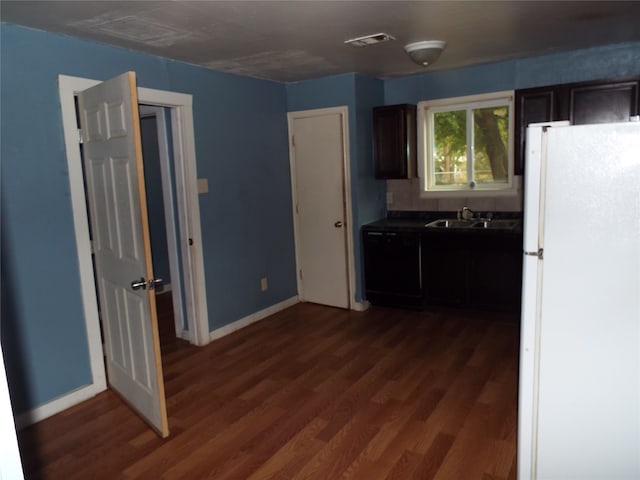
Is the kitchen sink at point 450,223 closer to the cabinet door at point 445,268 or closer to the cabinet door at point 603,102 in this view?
the cabinet door at point 445,268

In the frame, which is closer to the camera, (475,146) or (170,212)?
(170,212)

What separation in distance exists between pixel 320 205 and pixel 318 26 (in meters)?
2.14

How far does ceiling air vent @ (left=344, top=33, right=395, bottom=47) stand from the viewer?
3.20 m

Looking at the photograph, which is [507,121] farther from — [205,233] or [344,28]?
[205,233]

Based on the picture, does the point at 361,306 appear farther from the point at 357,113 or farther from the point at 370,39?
the point at 370,39

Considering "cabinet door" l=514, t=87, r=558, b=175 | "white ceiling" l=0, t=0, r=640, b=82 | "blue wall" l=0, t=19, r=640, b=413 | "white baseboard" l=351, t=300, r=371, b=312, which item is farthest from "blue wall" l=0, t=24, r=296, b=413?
"cabinet door" l=514, t=87, r=558, b=175

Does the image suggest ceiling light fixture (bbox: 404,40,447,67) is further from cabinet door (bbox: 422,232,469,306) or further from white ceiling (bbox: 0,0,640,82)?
cabinet door (bbox: 422,232,469,306)

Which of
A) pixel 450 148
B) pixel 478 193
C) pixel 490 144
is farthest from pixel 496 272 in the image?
pixel 450 148

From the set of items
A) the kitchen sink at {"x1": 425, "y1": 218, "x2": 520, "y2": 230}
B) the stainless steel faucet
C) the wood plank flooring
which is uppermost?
→ the stainless steel faucet

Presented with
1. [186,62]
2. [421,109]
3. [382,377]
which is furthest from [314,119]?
[382,377]

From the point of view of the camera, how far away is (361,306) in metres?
4.76

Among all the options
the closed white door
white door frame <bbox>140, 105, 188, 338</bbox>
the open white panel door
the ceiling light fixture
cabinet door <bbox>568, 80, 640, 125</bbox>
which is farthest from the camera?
the closed white door

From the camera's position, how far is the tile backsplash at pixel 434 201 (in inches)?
177

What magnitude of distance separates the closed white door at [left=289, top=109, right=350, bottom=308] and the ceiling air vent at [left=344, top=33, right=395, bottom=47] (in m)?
1.21
